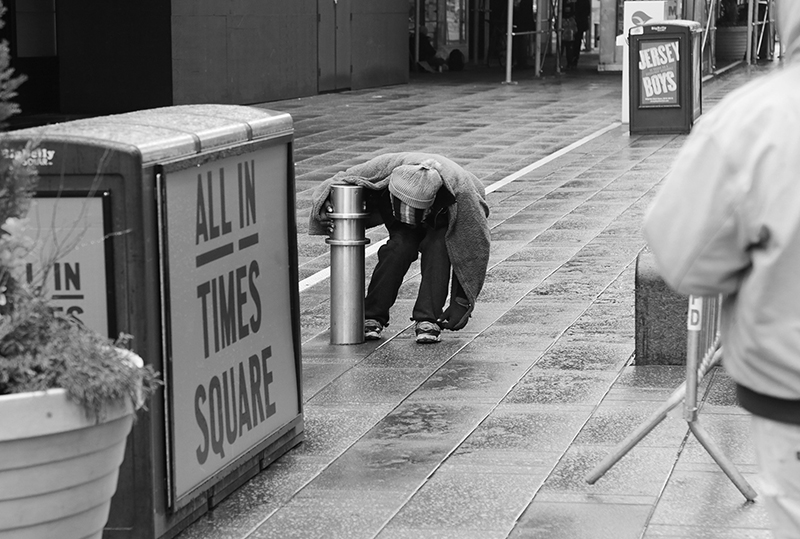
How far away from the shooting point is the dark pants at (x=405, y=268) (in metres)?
7.07

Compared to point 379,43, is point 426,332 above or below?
below

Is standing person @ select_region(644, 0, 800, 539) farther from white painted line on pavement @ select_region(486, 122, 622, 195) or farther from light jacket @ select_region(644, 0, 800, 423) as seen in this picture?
white painted line on pavement @ select_region(486, 122, 622, 195)

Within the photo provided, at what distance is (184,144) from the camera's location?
4.27 meters

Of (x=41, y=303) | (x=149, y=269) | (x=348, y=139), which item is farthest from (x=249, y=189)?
(x=348, y=139)

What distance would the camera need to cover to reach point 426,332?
705cm

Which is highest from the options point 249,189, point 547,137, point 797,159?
point 797,159

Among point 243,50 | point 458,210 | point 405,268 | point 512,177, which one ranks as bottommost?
point 512,177

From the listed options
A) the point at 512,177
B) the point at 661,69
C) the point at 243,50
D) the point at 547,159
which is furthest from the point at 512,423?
the point at 243,50

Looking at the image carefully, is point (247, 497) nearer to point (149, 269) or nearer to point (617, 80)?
point (149, 269)

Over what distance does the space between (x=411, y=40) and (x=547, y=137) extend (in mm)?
14615

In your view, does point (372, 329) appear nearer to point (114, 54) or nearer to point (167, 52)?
point (167, 52)

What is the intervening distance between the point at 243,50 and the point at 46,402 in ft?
60.4

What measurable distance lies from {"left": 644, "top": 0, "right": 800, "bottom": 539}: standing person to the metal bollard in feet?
15.3

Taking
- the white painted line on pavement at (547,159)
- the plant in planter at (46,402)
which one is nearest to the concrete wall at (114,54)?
the white painted line on pavement at (547,159)
